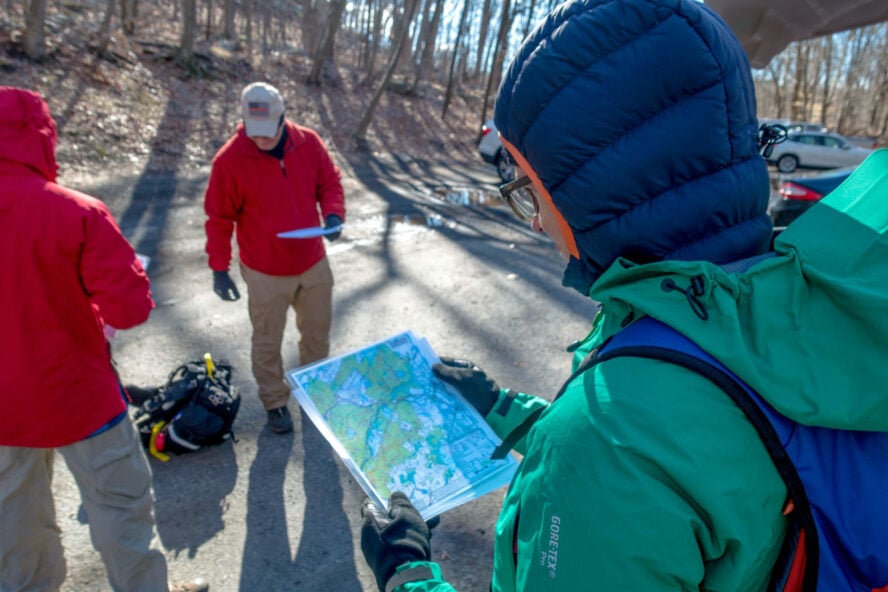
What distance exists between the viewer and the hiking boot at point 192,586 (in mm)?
2812

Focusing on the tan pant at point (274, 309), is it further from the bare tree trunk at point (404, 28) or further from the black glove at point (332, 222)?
the bare tree trunk at point (404, 28)

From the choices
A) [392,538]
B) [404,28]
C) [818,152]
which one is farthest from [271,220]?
[818,152]

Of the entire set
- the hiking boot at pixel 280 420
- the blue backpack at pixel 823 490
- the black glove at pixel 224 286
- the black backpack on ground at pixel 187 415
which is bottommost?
the hiking boot at pixel 280 420

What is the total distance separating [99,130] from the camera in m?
10.5

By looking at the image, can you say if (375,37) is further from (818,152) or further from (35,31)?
(818,152)

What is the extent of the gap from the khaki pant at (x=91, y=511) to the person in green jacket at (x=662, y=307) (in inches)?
82.7

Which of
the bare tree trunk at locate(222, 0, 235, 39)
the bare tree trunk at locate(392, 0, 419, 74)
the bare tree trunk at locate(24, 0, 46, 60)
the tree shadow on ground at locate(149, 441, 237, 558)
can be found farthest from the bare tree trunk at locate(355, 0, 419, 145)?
the tree shadow on ground at locate(149, 441, 237, 558)

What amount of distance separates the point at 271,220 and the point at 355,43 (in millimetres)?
37628

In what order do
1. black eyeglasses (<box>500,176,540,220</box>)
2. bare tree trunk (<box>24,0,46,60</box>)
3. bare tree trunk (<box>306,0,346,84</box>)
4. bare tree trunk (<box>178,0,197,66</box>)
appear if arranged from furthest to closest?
bare tree trunk (<box>306,0,346,84</box>) < bare tree trunk (<box>178,0,197,66</box>) < bare tree trunk (<box>24,0,46,60</box>) < black eyeglasses (<box>500,176,540,220</box>)

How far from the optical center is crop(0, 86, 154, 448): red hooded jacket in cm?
222

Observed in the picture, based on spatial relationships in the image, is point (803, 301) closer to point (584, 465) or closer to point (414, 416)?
point (584, 465)

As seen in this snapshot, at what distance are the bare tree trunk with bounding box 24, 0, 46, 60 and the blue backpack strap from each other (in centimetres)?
1435

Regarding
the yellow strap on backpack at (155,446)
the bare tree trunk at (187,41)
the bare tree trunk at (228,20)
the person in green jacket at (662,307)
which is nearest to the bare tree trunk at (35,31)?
the bare tree trunk at (187,41)

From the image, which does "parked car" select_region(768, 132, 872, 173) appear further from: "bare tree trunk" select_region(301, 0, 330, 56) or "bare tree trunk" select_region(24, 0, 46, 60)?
"bare tree trunk" select_region(24, 0, 46, 60)
